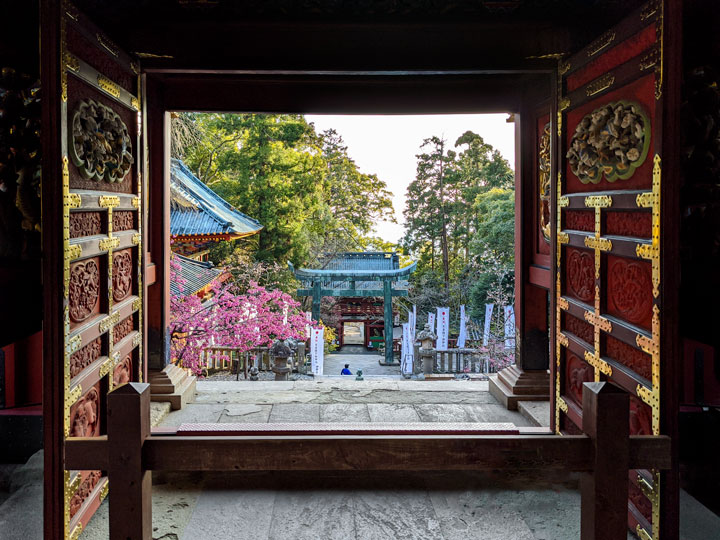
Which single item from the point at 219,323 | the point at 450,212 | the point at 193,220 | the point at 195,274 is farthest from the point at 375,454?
the point at 450,212

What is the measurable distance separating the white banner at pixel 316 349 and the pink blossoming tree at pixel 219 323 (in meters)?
0.30

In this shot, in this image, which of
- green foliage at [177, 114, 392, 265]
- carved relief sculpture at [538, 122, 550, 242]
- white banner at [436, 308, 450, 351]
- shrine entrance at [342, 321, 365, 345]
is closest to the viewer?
carved relief sculpture at [538, 122, 550, 242]

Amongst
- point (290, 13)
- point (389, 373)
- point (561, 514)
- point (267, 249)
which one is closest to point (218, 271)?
point (267, 249)

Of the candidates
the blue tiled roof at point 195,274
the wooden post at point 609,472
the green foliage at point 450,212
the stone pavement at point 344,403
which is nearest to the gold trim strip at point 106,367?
the stone pavement at point 344,403

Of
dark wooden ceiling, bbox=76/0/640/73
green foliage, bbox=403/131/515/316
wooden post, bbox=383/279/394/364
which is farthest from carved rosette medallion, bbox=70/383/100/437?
green foliage, bbox=403/131/515/316

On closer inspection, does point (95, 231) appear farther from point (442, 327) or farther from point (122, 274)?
point (442, 327)

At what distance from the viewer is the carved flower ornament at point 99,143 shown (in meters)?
2.09

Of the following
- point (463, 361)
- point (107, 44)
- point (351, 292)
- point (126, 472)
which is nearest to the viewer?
point (126, 472)

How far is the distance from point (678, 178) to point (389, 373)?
13342 mm

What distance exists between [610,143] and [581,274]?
740mm

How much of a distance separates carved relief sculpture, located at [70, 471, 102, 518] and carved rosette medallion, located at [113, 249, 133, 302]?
0.85 meters

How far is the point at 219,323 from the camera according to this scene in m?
8.67

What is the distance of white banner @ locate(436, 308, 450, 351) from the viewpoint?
11570 millimetres

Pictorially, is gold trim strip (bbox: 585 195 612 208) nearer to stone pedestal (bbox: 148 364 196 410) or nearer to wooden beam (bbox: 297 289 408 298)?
stone pedestal (bbox: 148 364 196 410)
